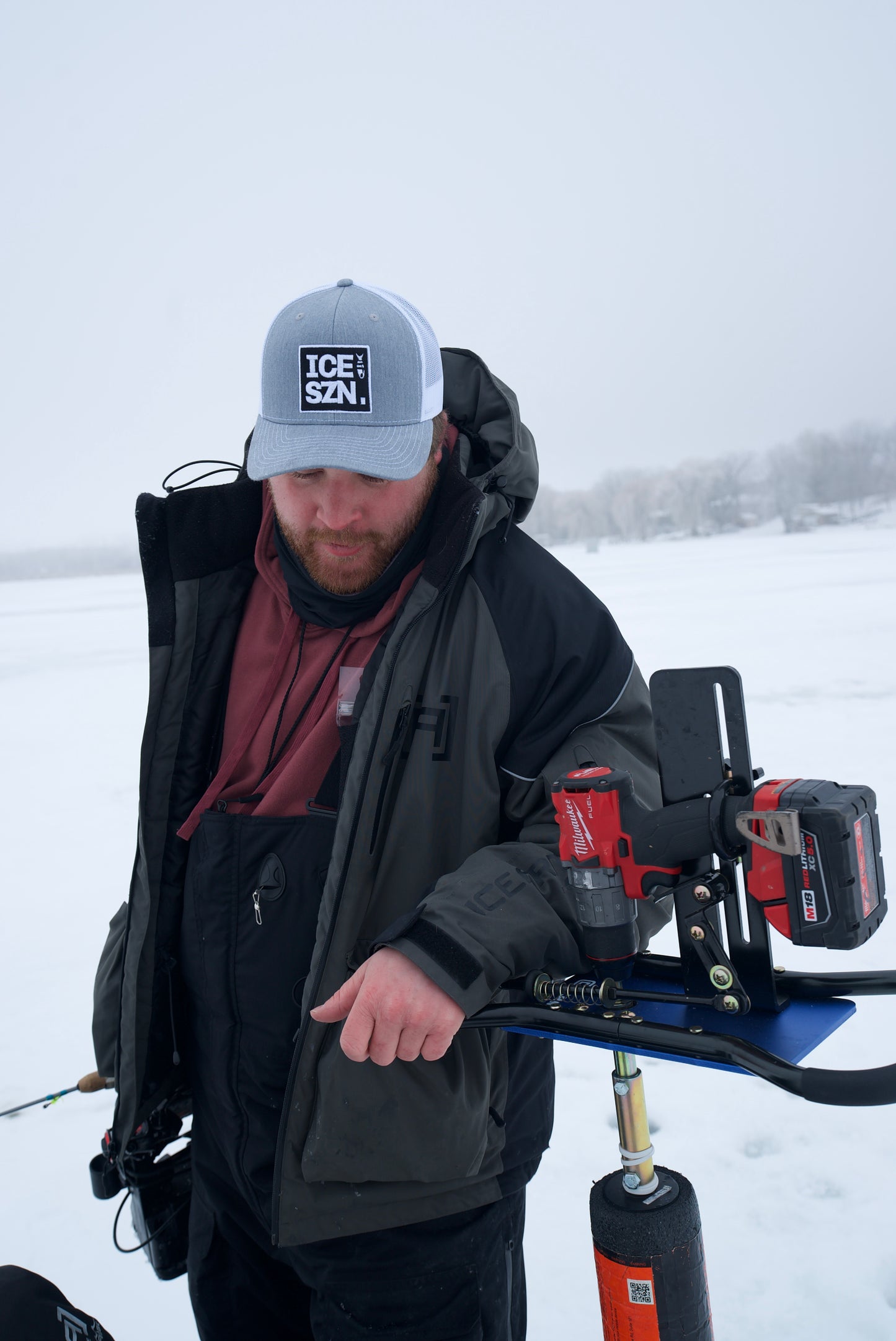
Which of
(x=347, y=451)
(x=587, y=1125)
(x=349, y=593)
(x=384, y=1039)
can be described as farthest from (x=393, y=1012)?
(x=587, y=1125)

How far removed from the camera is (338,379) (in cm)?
129

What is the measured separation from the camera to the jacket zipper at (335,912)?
1.21m

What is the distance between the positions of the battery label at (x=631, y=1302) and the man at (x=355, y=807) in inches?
9.5

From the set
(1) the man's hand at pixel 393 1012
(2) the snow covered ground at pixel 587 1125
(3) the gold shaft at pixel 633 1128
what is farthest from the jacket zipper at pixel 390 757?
(2) the snow covered ground at pixel 587 1125

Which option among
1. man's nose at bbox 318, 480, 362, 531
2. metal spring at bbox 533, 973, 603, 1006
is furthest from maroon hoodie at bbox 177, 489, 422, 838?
metal spring at bbox 533, 973, 603, 1006

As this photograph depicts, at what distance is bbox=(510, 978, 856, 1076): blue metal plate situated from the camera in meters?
0.88

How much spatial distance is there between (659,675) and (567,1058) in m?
2.08

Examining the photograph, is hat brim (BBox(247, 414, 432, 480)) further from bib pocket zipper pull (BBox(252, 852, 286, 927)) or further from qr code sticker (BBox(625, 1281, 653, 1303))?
qr code sticker (BBox(625, 1281, 653, 1303))

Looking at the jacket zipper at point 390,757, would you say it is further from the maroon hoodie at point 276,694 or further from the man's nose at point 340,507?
the man's nose at point 340,507

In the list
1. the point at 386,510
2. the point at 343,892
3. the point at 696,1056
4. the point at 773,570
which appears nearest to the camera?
the point at 696,1056

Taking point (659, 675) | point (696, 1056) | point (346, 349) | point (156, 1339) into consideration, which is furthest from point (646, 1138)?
point (156, 1339)

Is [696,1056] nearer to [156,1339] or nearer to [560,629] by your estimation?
[560,629]

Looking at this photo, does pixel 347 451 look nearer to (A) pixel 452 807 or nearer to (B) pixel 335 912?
(A) pixel 452 807

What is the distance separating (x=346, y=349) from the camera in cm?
128
